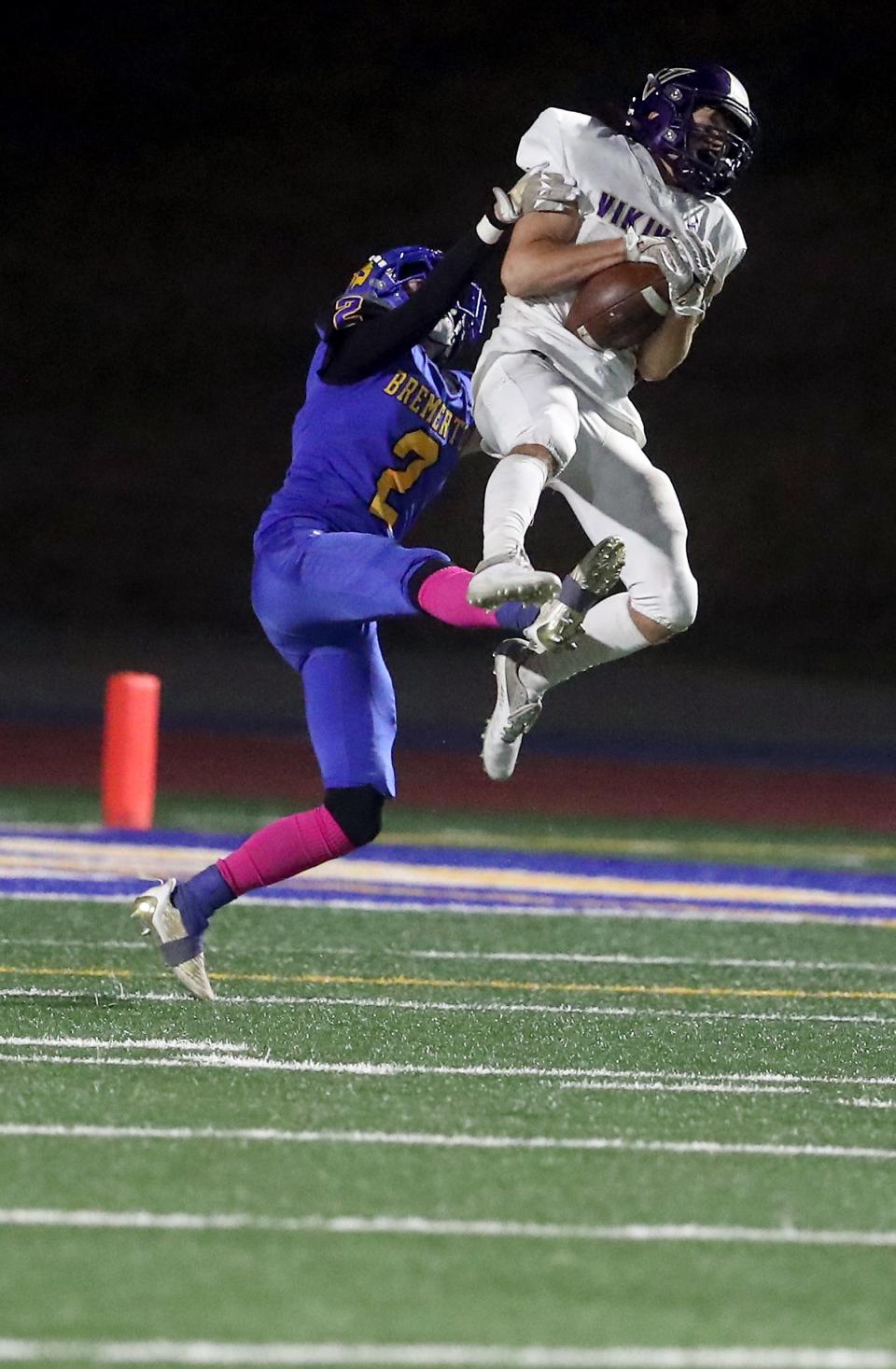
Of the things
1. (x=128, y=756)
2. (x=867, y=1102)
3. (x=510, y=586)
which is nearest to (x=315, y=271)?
(x=128, y=756)

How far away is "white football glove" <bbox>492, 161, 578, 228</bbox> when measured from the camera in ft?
17.2

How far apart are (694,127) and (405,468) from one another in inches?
40.9

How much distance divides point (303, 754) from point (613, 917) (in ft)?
26.5

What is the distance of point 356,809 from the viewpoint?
215 inches

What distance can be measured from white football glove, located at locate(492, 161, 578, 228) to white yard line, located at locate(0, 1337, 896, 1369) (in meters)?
3.15

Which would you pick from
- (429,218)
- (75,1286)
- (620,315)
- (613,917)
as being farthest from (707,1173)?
(429,218)

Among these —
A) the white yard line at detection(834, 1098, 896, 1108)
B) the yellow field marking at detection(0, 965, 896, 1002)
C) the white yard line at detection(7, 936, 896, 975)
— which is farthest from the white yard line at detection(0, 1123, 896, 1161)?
the white yard line at detection(7, 936, 896, 975)

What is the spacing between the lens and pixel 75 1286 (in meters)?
2.84

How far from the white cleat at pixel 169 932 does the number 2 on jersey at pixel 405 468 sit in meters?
1.02

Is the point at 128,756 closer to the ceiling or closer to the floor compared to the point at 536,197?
closer to the floor

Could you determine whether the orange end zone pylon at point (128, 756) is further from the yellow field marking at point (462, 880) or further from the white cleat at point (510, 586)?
the white cleat at point (510, 586)

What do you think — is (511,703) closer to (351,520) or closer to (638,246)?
(351,520)

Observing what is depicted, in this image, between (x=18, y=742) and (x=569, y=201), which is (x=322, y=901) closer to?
(x=569, y=201)

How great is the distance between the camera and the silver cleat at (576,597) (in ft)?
15.9
